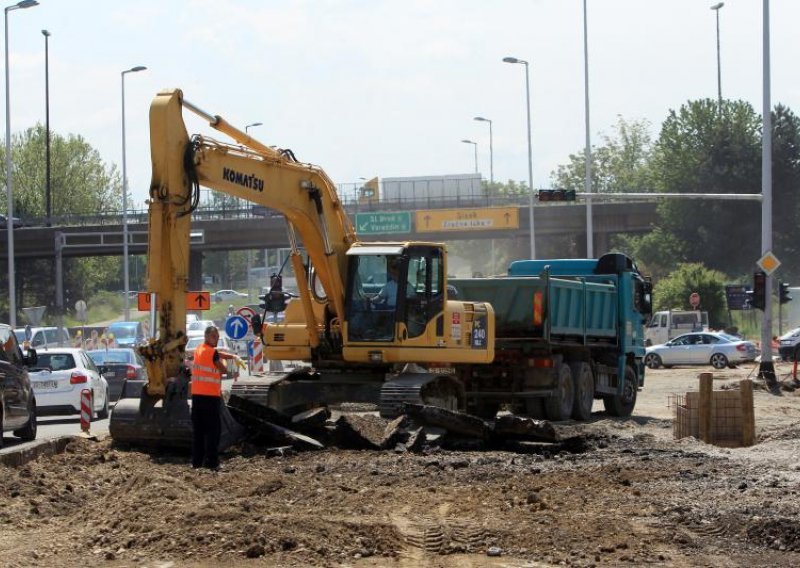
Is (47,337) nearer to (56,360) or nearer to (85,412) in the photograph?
(56,360)

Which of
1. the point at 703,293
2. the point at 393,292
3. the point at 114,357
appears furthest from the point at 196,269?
the point at 393,292

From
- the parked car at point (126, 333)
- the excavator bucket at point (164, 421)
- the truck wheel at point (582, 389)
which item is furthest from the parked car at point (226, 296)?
the excavator bucket at point (164, 421)

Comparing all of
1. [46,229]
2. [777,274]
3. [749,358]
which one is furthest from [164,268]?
[777,274]

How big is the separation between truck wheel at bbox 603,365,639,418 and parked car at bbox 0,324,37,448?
12341 mm

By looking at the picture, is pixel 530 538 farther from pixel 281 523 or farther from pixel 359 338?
pixel 359 338

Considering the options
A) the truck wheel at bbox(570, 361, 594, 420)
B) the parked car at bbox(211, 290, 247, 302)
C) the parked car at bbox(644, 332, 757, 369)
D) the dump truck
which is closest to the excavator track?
the dump truck

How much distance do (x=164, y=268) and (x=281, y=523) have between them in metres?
6.64

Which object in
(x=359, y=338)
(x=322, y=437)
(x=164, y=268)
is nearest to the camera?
(x=164, y=268)

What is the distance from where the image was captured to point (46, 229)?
71.6 metres

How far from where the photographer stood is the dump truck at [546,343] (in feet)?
82.2

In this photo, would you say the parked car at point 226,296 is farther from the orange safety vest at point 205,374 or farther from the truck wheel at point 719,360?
the orange safety vest at point 205,374

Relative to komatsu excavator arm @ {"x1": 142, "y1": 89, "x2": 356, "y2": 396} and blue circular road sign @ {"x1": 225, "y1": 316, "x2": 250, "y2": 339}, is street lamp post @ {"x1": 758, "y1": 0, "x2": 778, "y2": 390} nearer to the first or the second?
blue circular road sign @ {"x1": 225, "y1": 316, "x2": 250, "y2": 339}

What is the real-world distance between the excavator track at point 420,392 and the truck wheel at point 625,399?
27.8 ft

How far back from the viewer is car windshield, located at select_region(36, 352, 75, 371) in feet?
91.2
